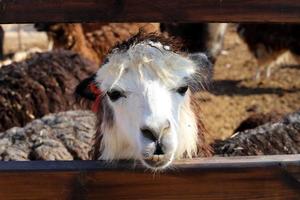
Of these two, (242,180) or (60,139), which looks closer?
(242,180)

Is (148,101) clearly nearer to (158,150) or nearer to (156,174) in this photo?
(158,150)

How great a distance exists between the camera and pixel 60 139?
19.7 feet

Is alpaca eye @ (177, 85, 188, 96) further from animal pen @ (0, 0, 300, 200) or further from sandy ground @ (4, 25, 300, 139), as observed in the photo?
sandy ground @ (4, 25, 300, 139)

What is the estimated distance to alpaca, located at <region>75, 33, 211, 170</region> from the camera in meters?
3.32

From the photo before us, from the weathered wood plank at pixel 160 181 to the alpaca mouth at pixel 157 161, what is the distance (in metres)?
0.11

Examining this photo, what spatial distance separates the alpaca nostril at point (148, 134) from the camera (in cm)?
330

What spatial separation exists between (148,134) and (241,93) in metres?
9.65

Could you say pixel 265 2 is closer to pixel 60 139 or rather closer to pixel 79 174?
pixel 79 174

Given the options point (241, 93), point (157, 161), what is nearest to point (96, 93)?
point (157, 161)

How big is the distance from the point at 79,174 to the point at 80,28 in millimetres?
8255

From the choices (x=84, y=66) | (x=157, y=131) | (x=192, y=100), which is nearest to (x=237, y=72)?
(x=84, y=66)

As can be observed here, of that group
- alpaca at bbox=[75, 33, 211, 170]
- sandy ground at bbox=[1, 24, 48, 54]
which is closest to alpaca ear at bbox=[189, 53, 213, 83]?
alpaca at bbox=[75, 33, 211, 170]

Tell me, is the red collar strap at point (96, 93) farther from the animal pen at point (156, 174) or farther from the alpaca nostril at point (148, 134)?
the animal pen at point (156, 174)

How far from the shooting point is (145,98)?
3.50m
